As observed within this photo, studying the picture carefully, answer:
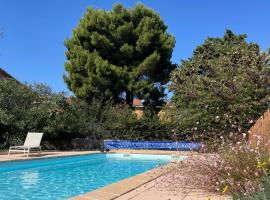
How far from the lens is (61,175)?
13.5 m

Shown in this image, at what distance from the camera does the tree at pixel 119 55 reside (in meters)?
A: 27.6

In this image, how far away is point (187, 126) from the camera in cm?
1521

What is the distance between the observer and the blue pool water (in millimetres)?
9844

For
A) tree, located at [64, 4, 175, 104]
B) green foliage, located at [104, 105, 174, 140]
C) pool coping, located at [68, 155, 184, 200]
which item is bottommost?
pool coping, located at [68, 155, 184, 200]

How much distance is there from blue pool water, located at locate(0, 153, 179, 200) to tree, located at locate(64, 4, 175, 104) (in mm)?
8261

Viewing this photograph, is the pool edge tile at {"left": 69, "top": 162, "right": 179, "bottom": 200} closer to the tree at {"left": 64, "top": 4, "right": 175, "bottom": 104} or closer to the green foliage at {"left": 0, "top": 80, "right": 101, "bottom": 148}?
the green foliage at {"left": 0, "top": 80, "right": 101, "bottom": 148}

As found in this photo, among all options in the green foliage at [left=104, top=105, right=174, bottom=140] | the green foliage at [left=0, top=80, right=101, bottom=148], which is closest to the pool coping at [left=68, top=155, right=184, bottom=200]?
the green foliage at [left=0, top=80, right=101, bottom=148]

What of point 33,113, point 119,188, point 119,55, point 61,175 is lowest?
point 119,188

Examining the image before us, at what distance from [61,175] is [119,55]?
15895 millimetres

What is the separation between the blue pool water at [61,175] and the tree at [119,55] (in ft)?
27.1

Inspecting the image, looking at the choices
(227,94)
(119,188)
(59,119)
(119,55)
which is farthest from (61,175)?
(119,55)

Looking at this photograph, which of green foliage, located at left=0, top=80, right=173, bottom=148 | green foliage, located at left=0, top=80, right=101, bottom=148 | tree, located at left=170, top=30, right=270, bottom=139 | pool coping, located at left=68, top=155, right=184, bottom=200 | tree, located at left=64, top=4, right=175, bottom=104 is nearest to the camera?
pool coping, located at left=68, top=155, right=184, bottom=200

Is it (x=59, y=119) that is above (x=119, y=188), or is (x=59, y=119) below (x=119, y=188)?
above

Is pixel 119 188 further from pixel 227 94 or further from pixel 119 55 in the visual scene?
pixel 119 55
